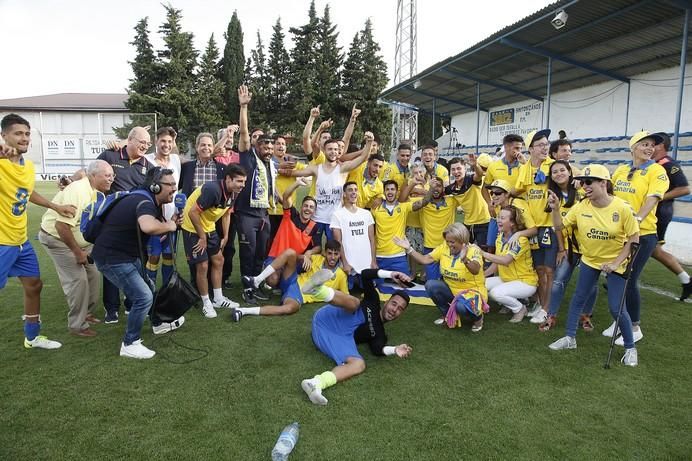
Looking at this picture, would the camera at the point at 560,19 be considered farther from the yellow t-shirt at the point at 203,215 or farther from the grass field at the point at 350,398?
the yellow t-shirt at the point at 203,215

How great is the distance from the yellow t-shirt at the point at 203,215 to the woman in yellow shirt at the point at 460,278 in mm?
2496

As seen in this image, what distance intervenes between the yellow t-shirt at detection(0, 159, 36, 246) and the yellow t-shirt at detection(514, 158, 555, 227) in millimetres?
4997

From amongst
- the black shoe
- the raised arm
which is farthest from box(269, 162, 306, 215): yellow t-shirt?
the black shoe

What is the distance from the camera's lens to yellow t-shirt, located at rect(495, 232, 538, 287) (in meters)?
4.90

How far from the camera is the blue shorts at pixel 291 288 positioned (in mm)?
5375

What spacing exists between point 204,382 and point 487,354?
2.54 meters

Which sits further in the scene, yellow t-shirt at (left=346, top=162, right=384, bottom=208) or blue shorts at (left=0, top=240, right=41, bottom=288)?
yellow t-shirt at (left=346, top=162, right=384, bottom=208)

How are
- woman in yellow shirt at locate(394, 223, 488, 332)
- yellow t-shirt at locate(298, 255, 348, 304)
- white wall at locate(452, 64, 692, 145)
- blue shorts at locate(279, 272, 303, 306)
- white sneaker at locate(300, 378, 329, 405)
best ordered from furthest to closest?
white wall at locate(452, 64, 692, 145)
blue shorts at locate(279, 272, 303, 306)
yellow t-shirt at locate(298, 255, 348, 304)
woman in yellow shirt at locate(394, 223, 488, 332)
white sneaker at locate(300, 378, 329, 405)

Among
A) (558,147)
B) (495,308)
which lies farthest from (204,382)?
(558,147)

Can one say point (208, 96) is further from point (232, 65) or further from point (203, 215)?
point (203, 215)

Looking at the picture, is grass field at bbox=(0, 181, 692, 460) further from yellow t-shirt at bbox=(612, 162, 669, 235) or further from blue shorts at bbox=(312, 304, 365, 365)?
yellow t-shirt at bbox=(612, 162, 669, 235)

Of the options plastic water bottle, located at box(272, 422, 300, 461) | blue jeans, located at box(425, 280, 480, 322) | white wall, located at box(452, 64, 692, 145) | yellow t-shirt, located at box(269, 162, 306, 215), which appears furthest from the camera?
white wall, located at box(452, 64, 692, 145)

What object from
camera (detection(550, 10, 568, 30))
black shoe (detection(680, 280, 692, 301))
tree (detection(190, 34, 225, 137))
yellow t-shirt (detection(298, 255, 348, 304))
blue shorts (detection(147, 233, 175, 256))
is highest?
tree (detection(190, 34, 225, 137))

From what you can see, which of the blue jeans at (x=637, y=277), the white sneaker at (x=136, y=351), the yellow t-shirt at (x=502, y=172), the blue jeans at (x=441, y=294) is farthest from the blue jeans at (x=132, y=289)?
the blue jeans at (x=637, y=277)
